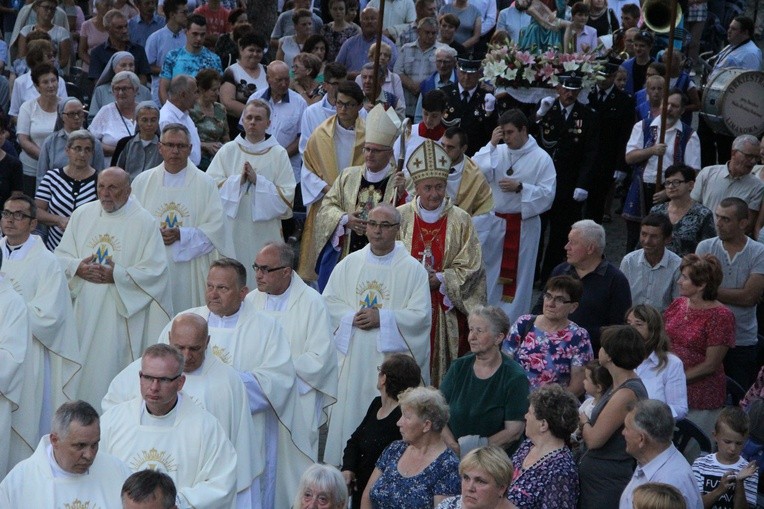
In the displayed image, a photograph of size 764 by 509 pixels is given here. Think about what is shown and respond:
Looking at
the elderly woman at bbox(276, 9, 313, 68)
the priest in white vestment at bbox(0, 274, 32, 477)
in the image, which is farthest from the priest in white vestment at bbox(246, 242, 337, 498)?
the elderly woman at bbox(276, 9, 313, 68)

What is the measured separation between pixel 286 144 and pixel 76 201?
9.38 ft

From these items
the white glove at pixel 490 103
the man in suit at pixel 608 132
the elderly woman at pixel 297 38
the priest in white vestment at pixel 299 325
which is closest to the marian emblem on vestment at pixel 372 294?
the priest in white vestment at pixel 299 325

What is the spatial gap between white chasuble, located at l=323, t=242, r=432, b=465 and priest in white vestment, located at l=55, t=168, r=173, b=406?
1.42 meters

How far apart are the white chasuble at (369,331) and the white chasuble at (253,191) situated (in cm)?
218

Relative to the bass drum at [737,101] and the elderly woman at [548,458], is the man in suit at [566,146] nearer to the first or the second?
the bass drum at [737,101]

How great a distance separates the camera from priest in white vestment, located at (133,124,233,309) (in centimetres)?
1135

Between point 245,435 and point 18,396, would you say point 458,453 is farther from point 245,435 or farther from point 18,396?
point 18,396

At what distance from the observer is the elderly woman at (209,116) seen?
13320 mm

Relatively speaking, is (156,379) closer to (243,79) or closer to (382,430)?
(382,430)

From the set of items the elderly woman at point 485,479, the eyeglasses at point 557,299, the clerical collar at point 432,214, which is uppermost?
the clerical collar at point 432,214

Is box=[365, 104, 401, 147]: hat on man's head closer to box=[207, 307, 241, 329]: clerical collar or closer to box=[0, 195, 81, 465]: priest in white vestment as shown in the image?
box=[0, 195, 81, 465]: priest in white vestment

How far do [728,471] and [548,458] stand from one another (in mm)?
1294

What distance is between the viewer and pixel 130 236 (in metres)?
10.6

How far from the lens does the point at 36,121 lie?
1347 cm
